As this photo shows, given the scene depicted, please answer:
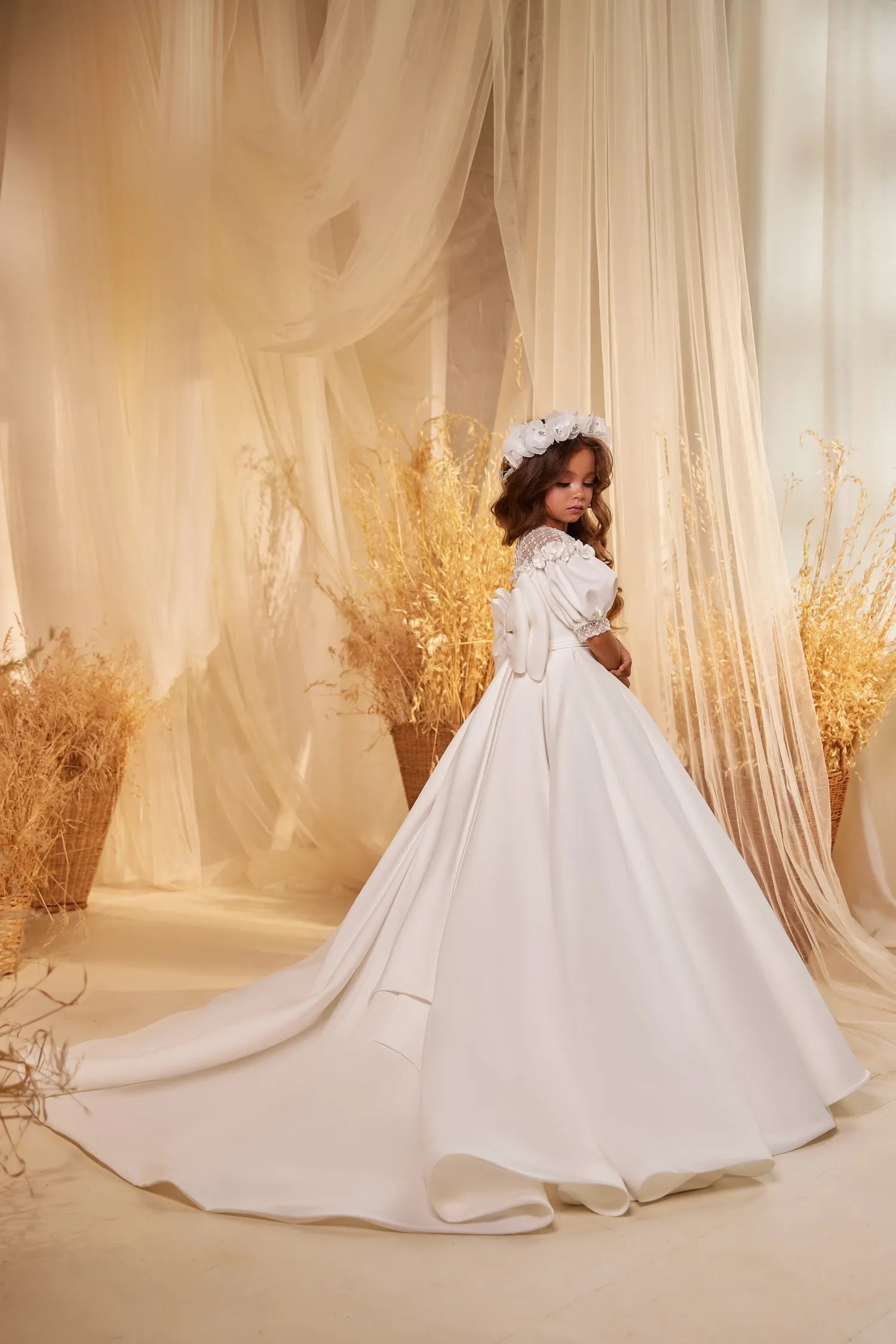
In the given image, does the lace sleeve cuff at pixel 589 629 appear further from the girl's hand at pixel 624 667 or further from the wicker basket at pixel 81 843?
the wicker basket at pixel 81 843

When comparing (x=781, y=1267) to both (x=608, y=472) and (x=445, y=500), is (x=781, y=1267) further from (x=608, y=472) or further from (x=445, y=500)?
(x=445, y=500)

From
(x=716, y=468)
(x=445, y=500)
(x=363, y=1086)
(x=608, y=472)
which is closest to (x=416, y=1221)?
(x=363, y=1086)

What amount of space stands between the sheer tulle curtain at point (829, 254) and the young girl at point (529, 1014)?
1412 mm

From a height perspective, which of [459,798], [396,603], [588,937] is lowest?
[588,937]

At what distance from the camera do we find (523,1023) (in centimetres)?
192

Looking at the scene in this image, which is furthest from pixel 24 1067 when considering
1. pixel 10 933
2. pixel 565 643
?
pixel 565 643

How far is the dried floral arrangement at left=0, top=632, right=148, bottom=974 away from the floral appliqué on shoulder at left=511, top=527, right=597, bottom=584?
1.55m

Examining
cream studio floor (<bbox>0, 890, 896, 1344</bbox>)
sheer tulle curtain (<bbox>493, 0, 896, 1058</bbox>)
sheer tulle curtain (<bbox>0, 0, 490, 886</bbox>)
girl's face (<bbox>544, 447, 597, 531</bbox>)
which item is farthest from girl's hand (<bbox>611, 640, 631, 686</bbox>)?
sheer tulle curtain (<bbox>0, 0, 490, 886</bbox>)

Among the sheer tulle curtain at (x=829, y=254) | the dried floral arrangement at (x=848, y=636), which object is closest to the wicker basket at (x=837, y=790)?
the dried floral arrangement at (x=848, y=636)

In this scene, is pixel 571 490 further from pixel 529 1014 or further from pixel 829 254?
pixel 829 254

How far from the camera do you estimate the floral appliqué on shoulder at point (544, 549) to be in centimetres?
228

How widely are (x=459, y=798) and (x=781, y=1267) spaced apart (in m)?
0.92

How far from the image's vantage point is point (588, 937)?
6.50ft

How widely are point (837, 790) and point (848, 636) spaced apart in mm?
412
